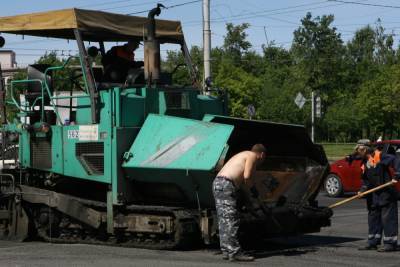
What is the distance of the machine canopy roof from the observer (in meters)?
10.5

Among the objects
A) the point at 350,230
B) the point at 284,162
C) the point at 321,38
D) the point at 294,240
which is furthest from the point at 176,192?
the point at 321,38

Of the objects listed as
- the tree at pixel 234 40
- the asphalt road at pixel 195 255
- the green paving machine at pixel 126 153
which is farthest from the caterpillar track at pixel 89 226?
the tree at pixel 234 40

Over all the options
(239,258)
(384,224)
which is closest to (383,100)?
(384,224)

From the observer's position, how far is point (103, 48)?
1145cm

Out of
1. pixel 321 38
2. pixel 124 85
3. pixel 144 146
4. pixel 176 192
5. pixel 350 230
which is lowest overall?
pixel 350 230

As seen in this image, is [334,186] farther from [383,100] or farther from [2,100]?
[383,100]

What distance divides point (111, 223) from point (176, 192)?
99cm

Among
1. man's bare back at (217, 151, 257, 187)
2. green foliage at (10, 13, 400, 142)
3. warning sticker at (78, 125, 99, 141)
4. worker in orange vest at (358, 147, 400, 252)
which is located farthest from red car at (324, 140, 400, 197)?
green foliage at (10, 13, 400, 142)

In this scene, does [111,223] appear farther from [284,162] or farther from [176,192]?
[284,162]

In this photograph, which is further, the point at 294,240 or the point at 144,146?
the point at 294,240

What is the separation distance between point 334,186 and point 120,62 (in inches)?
408

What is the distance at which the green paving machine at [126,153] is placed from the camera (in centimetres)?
934

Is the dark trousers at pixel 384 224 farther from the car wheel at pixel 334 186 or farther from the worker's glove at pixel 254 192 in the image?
the car wheel at pixel 334 186

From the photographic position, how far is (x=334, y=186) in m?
19.9
